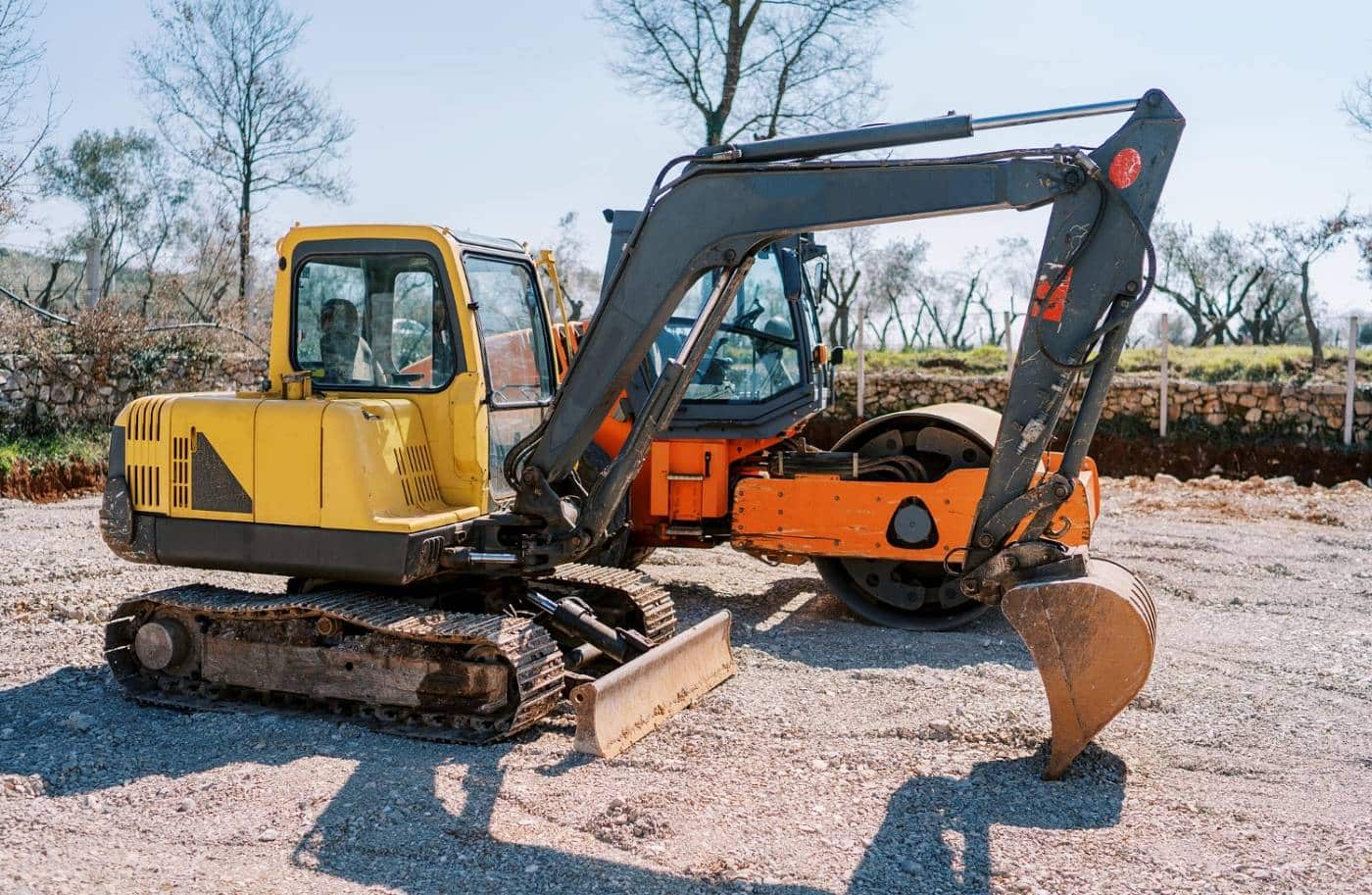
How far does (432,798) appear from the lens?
4.52 metres

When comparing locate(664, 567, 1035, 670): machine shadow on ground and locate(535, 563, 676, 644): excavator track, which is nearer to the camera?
locate(535, 563, 676, 644): excavator track

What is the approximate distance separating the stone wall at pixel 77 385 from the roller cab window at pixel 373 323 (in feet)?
32.4

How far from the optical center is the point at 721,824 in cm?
429

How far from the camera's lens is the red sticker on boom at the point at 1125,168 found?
4414 mm

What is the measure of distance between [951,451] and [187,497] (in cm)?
444

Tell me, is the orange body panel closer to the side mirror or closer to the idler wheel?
the side mirror

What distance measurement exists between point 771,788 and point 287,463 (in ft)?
8.54

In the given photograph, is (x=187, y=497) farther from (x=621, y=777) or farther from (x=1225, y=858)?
(x=1225, y=858)

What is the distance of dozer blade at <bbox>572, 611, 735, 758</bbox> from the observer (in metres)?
4.93

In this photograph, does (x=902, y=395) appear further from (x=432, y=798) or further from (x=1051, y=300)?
(x=432, y=798)

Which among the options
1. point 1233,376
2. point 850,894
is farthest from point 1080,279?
point 1233,376

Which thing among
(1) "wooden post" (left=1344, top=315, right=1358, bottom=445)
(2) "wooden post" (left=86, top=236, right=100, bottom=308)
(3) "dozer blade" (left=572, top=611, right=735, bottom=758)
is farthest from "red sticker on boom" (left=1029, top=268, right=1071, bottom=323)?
(2) "wooden post" (left=86, top=236, right=100, bottom=308)

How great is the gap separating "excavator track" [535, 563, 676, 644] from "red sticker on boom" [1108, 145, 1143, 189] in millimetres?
3218

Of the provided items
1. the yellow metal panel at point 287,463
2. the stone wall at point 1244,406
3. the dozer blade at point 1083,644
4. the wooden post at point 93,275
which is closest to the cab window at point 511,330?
the yellow metal panel at point 287,463
